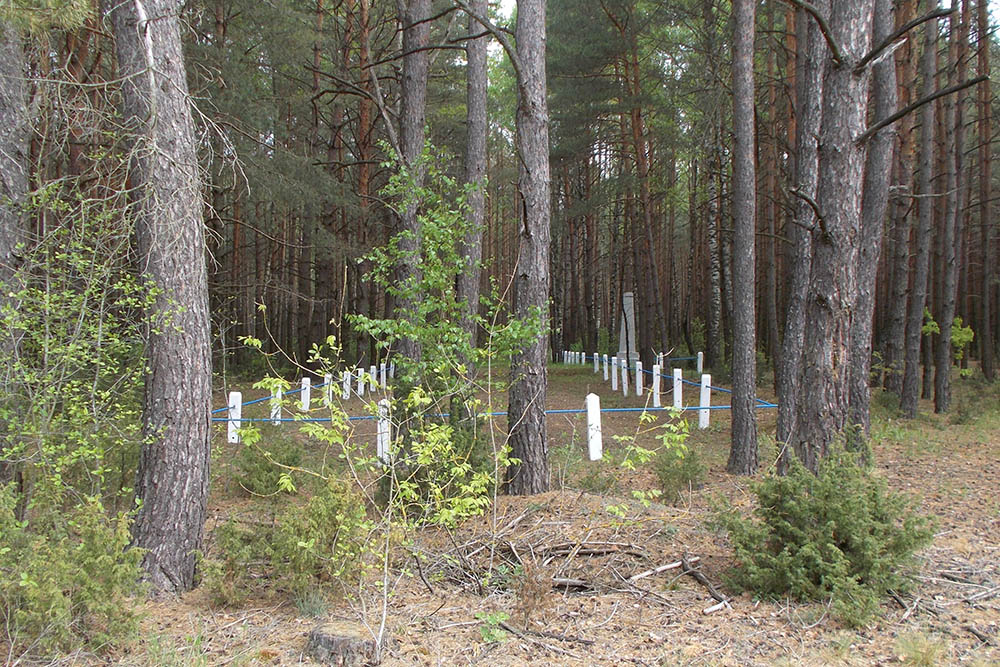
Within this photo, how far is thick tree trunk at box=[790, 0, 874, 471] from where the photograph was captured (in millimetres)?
5086

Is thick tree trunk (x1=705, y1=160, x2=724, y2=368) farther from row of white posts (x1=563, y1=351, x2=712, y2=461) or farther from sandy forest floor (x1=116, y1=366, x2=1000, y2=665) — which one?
sandy forest floor (x1=116, y1=366, x2=1000, y2=665)

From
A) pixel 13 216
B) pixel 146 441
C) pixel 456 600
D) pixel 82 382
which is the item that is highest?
pixel 13 216

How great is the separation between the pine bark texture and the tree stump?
3.06 meters

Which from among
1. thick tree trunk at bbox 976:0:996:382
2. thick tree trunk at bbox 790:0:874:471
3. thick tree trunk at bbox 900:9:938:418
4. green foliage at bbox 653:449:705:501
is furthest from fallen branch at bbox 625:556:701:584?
thick tree trunk at bbox 976:0:996:382

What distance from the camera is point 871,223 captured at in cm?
1045

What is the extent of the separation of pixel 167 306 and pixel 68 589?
1837mm

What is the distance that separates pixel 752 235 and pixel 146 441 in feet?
24.4

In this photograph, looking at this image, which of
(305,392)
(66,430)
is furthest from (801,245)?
(66,430)

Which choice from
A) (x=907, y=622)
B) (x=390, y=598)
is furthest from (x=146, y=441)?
(x=907, y=622)

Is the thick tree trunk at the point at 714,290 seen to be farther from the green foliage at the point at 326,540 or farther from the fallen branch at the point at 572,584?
the green foliage at the point at 326,540

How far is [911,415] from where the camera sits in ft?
41.0

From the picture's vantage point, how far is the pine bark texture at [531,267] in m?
6.52

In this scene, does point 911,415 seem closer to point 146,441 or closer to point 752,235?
point 752,235

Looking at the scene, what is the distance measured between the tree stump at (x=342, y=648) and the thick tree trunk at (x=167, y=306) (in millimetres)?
1581
